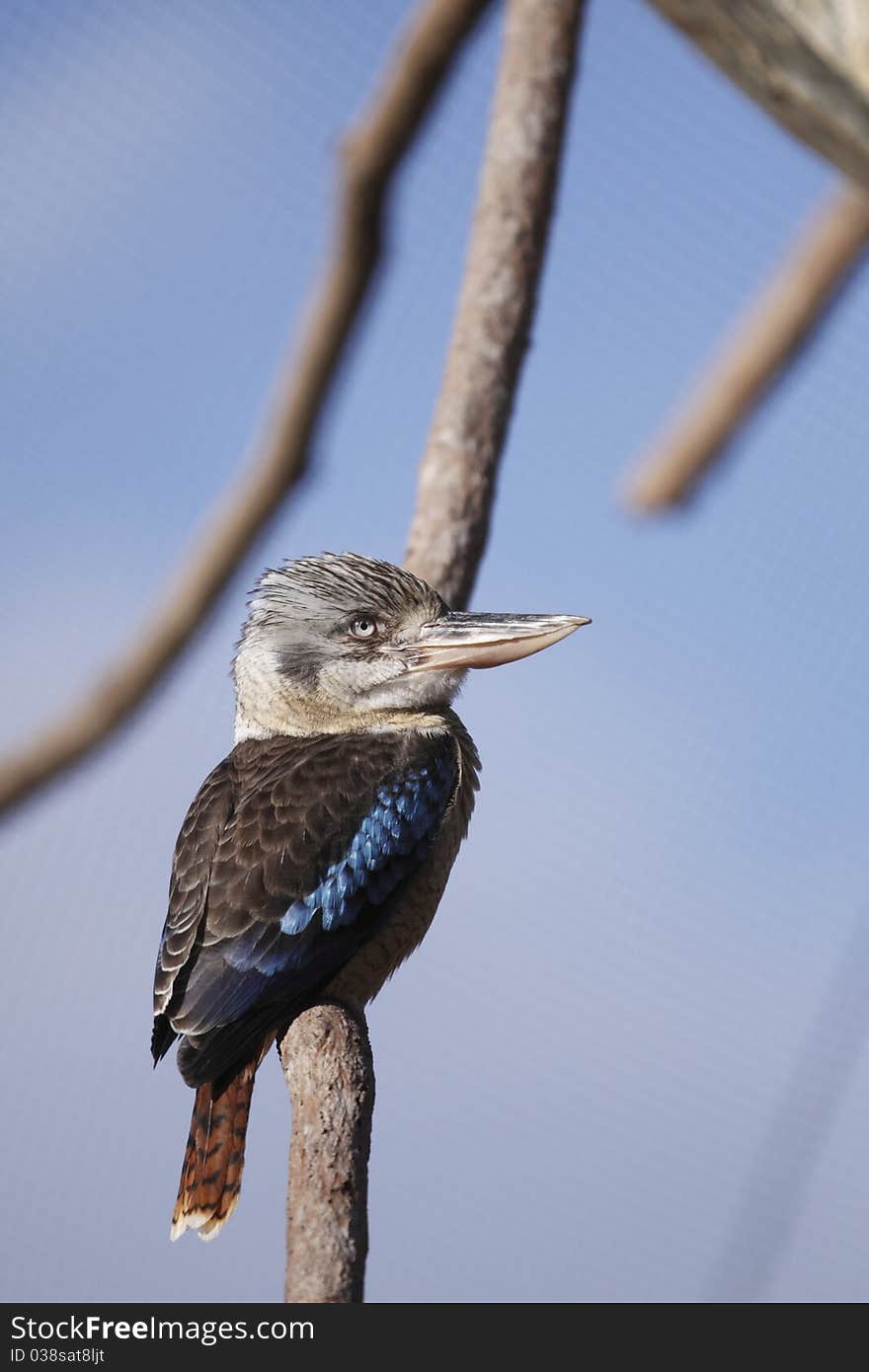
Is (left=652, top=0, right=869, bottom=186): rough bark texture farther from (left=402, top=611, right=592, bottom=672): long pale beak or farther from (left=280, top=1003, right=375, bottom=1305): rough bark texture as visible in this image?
(left=280, top=1003, right=375, bottom=1305): rough bark texture

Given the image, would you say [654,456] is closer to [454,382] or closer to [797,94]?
[454,382]

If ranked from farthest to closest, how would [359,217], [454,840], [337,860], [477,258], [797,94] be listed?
[359,217]
[477,258]
[454,840]
[337,860]
[797,94]

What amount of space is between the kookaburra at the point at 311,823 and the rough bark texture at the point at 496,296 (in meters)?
0.11

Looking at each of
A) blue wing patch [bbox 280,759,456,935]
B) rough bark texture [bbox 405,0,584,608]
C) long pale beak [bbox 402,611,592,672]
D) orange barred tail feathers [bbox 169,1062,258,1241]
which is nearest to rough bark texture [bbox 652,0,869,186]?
long pale beak [bbox 402,611,592,672]

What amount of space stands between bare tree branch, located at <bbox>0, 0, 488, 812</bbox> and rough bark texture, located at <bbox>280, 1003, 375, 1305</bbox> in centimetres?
160

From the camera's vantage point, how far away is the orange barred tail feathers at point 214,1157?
218 cm

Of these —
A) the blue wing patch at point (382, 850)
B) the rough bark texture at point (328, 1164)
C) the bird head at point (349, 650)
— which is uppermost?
the bird head at point (349, 650)

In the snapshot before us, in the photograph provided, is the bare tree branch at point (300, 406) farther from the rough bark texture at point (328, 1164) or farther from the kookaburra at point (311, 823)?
the rough bark texture at point (328, 1164)

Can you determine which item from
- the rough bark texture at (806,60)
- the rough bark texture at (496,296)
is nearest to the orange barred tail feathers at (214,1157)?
the rough bark texture at (496,296)

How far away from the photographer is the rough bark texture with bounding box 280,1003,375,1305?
1.63m

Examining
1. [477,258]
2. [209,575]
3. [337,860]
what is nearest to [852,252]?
[477,258]

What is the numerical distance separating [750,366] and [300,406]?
3.84ft

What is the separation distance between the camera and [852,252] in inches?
145
